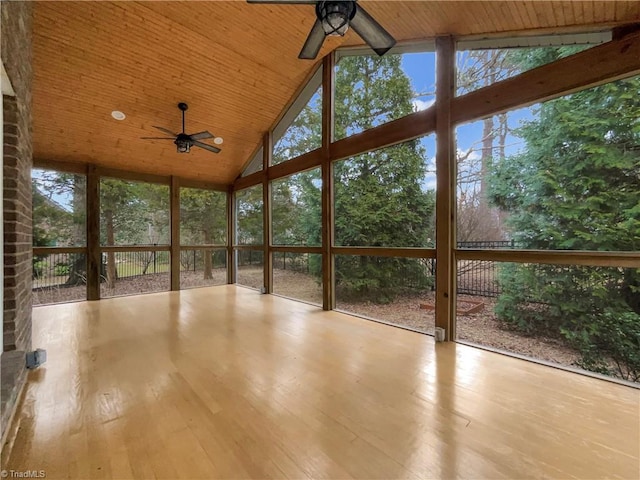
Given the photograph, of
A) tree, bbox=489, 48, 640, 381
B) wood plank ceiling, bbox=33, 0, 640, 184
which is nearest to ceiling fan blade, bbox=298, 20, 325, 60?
wood plank ceiling, bbox=33, 0, 640, 184

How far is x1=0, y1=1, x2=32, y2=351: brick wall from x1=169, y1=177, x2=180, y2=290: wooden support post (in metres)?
4.12

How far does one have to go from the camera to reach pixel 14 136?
7.91 ft

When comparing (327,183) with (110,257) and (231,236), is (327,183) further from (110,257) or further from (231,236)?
(110,257)

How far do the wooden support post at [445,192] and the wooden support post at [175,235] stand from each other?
233 inches

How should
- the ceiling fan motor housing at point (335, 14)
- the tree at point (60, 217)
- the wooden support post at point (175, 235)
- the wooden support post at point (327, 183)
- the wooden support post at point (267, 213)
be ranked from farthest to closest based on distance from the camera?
the wooden support post at point (175, 235) → the wooden support post at point (267, 213) → the tree at point (60, 217) → the wooden support post at point (327, 183) → the ceiling fan motor housing at point (335, 14)

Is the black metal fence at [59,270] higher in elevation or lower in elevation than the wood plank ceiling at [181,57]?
lower

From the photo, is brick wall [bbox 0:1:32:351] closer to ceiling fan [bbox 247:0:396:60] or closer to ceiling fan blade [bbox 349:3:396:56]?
ceiling fan [bbox 247:0:396:60]

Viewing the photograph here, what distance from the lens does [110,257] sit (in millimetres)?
6152

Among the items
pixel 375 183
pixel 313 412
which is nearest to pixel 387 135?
pixel 375 183

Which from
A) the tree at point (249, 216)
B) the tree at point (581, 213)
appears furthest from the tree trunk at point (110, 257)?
the tree at point (581, 213)

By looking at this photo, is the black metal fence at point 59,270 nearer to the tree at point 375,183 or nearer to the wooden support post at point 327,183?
the tree at point 375,183

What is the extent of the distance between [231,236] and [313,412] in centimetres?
630

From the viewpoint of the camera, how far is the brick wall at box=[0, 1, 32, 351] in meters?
2.34

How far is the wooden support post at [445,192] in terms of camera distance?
11.2 feet
